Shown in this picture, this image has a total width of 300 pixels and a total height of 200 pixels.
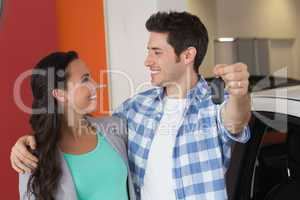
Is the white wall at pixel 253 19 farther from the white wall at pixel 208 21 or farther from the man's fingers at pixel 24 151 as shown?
the man's fingers at pixel 24 151

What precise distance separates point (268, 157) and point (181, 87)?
547 mm

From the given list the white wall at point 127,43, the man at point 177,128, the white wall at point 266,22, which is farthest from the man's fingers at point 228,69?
the white wall at point 266,22

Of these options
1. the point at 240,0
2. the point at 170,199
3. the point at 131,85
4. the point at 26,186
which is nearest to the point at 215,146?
Result: the point at 170,199

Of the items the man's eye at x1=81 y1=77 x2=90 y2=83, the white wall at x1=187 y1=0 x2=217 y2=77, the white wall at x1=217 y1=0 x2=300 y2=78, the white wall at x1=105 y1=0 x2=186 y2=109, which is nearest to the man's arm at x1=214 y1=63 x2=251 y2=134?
the man's eye at x1=81 y1=77 x2=90 y2=83

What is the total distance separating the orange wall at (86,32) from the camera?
274 centimetres

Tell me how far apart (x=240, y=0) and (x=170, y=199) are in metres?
6.15

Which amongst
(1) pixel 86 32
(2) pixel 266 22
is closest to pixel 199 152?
(1) pixel 86 32

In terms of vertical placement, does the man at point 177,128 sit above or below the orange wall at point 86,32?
below

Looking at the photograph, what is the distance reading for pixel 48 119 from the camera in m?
1.69

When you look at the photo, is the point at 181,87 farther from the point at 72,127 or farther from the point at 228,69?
the point at 228,69

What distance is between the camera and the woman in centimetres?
159

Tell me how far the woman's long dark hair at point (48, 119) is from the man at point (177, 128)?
0.06 metres

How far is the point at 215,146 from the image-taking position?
1.62 metres

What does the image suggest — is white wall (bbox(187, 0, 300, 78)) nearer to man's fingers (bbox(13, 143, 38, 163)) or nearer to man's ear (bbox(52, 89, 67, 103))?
man's ear (bbox(52, 89, 67, 103))
